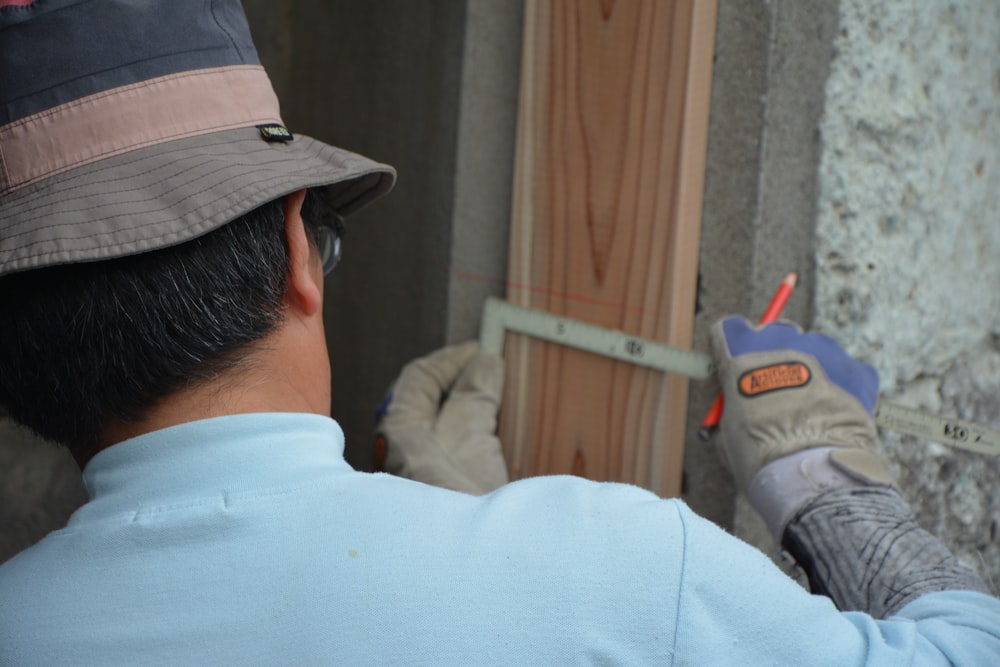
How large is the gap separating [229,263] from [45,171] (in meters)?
0.25

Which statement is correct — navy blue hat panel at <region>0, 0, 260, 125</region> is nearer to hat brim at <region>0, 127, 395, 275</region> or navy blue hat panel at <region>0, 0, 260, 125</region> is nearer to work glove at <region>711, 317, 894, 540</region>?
hat brim at <region>0, 127, 395, 275</region>

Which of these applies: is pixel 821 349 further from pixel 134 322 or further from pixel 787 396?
pixel 134 322

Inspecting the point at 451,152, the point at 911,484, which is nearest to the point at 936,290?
the point at 911,484

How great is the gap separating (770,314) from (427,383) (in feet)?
2.57

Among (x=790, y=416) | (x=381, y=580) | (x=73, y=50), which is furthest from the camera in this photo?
(x=790, y=416)

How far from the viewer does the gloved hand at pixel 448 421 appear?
1.93 metres

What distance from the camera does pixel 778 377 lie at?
1.58 m

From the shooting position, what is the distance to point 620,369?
6.08ft

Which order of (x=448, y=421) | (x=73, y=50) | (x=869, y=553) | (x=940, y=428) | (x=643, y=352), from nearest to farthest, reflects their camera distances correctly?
A: 1. (x=73, y=50)
2. (x=869, y=553)
3. (x=940, y=428)
4. (x=643, y=352)
5. (x=448, y=421)

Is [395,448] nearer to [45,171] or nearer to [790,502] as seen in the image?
[790,502]

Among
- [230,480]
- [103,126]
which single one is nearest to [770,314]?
[230,480]

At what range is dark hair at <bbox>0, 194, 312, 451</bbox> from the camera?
1.03m

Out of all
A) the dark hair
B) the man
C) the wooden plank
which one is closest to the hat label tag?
the man

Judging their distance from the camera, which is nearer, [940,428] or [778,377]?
[778,377]
